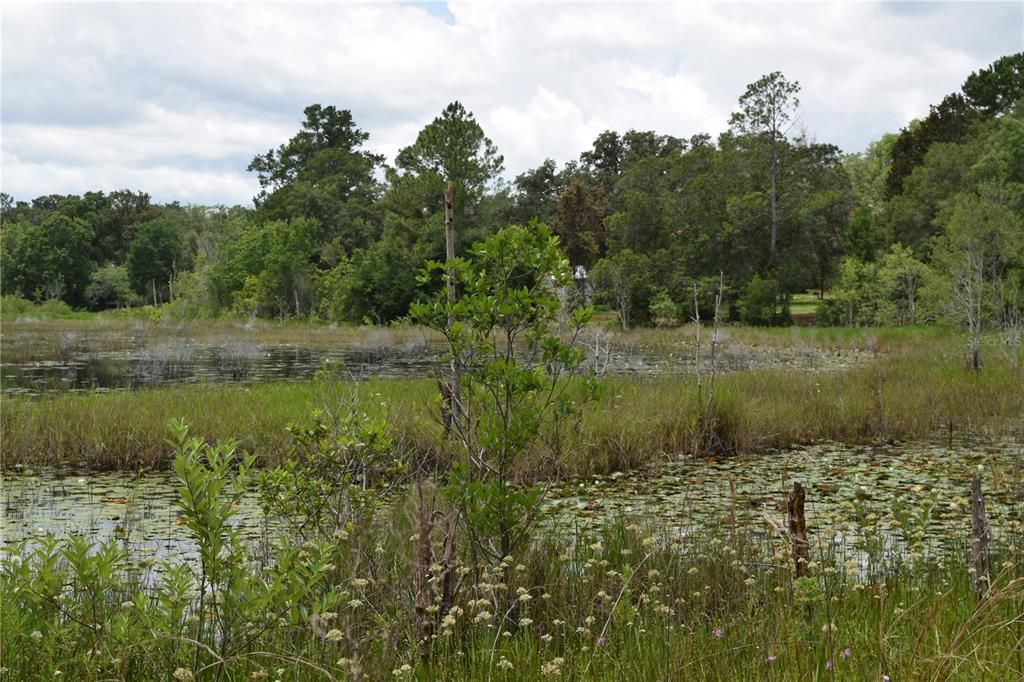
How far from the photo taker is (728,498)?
28.3 ft

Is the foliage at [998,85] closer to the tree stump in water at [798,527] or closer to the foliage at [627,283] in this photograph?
the foliage at [627,283]

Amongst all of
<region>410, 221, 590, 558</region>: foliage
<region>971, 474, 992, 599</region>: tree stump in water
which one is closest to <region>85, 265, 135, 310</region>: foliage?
<region>410, 221, 590, 558</region>: foliage

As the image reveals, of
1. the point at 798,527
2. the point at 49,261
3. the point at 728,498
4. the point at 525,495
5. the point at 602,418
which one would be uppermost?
the point at 49,261

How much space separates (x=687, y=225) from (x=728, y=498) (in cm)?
4181

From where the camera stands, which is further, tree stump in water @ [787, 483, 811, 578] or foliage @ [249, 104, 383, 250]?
foliage @ [249, 104, 383, 250]

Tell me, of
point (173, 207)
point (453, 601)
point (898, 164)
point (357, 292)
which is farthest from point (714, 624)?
point (173, 207)

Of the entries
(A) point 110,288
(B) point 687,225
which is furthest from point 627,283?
(A) point 110,288

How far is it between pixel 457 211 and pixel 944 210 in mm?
28279

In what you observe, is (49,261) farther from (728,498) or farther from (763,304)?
(728,498)

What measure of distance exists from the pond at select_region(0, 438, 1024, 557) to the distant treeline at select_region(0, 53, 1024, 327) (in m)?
19.0

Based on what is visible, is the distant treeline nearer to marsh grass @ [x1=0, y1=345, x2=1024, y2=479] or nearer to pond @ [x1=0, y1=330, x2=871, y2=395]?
pond @ [x1=0, y1=330, x2=871, y2=395]

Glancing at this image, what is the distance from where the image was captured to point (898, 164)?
55188 mm

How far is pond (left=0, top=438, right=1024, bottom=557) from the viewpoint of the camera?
705cm

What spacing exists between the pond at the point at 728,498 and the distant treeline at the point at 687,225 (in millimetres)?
18954
